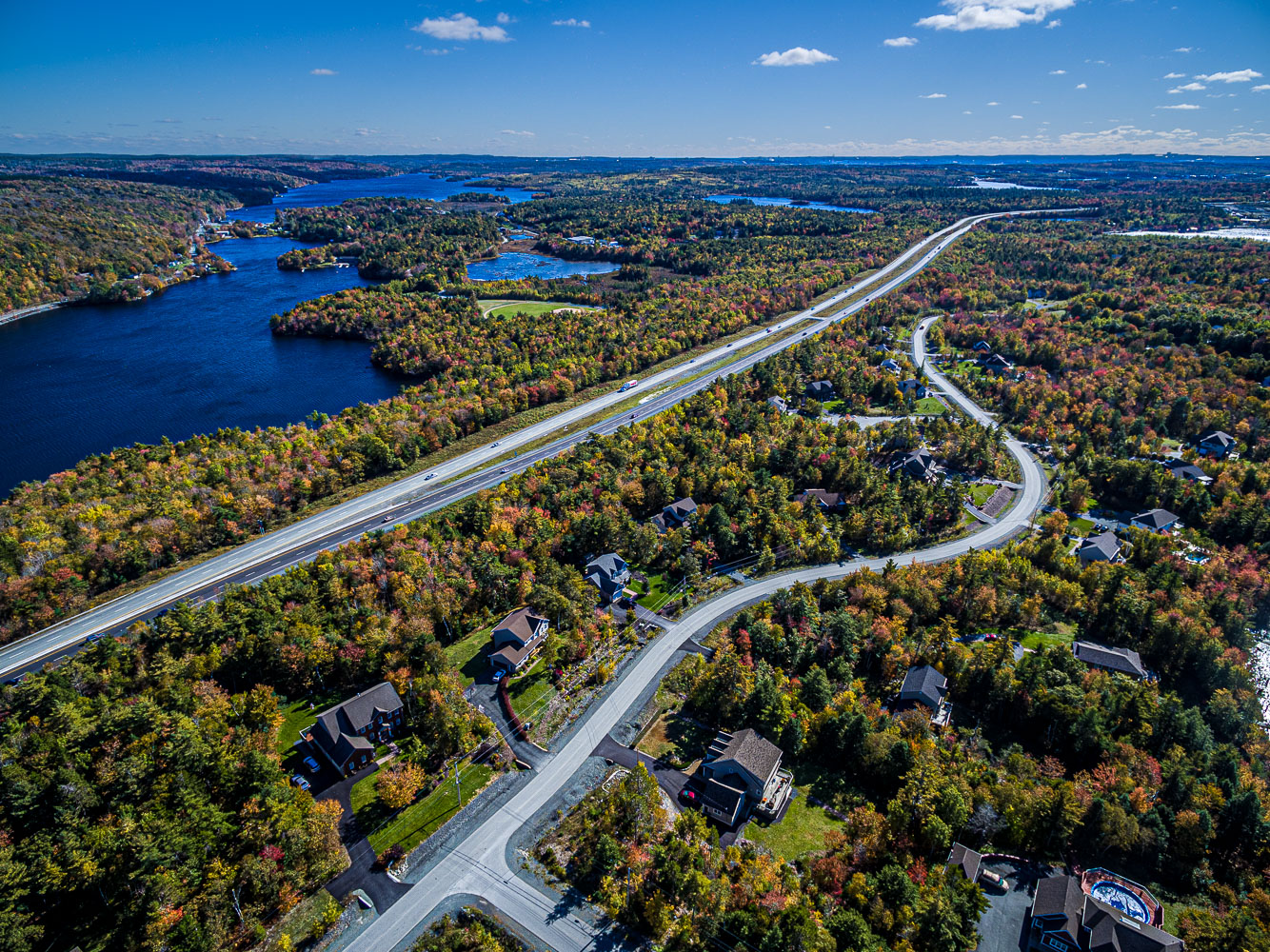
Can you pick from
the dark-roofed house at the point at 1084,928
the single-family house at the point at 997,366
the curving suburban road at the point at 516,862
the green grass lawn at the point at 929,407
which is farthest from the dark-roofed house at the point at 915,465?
the dark-roofed house at the point at 1084,928

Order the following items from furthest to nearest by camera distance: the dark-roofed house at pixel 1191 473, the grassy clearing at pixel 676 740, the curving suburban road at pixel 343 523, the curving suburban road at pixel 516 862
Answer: the dark-roofed house at pixel 1191 473 < the curving suburban road at pixel 343 523 < the grassy clearing at pixel 676 740 < the curving suburban road at pixel 516 862

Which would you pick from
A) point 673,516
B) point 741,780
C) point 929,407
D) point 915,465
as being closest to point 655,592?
point 673,516

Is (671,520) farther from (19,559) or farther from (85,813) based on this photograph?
(19,559)

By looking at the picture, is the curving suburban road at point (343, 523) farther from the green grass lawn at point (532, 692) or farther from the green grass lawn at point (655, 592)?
the green grass lawn at point (532, 692)

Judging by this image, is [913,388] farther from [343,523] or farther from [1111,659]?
[343,523]

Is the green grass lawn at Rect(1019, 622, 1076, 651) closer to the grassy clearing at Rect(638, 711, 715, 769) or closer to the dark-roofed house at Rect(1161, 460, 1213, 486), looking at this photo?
the grassy clearing at Rect(638, 711, 715, 769)

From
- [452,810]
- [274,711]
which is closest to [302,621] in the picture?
[274,711]
